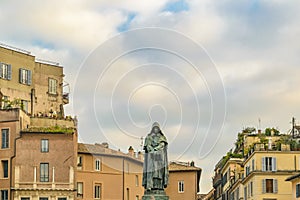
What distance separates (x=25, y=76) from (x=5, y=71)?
3019 millimetres

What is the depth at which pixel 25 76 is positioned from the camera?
95875 mm

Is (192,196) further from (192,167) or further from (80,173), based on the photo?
(80,173)

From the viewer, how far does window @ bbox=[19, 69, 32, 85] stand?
3750 inches

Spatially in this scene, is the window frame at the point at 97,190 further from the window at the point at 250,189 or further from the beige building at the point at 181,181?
the beige building at the point at 181,181

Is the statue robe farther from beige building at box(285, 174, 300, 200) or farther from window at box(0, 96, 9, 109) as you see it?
window at box(0, 96, 9, 109)

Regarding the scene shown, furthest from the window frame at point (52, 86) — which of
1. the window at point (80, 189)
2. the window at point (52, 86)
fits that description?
the window at point (80, 189)

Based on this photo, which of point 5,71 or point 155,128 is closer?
point 155,128

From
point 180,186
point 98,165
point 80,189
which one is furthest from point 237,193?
point 80,189

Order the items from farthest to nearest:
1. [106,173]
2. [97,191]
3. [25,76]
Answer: [106,173], [97,191], [25,76]

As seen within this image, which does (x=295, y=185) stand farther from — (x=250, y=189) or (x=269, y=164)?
(x=250, y=189)

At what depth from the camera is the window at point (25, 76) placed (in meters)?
95.2

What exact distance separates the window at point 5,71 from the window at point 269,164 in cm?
3106

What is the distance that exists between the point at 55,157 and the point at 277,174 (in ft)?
85.3

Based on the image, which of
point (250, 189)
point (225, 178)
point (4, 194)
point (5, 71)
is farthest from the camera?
point (225, 178)
